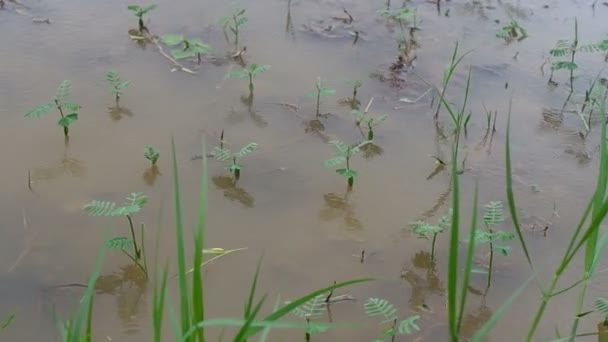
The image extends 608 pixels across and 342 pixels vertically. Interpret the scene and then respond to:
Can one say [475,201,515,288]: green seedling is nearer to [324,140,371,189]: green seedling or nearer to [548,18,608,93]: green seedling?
[324,140,371,189]: green seedling

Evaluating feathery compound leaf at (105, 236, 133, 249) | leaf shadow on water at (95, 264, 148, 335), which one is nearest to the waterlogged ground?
leaf shadow on water at (95, 264, 148, 335)

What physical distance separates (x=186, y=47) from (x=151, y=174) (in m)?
0.97

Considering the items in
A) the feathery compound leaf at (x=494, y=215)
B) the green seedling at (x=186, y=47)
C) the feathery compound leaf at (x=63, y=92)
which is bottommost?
the feathery compound leaf at (x=494, y=215)

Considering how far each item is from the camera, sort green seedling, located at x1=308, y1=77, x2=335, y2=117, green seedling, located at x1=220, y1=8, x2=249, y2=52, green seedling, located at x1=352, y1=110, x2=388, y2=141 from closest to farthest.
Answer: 1. green seedling, located at x1=352, y1=110, x2=388, y2=141
2. green seedling, located at x1=308, y1=77, x2=335, y2=117
3. green seedling, located at x1=220, y1=8, x2=249, y2=52

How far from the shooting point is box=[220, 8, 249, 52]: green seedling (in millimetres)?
3307

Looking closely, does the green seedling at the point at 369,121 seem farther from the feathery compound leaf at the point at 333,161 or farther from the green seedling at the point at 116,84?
the green seedling at the point at 116,84

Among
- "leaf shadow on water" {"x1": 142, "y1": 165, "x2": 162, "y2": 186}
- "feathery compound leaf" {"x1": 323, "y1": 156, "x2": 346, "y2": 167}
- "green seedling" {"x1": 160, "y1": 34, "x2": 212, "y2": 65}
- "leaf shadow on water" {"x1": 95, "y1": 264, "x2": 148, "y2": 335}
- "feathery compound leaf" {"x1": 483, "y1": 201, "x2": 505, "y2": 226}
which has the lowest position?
"leaf shadow on water" {"x1": 95, "y1": 264, "x2": 148, "y2": 335}

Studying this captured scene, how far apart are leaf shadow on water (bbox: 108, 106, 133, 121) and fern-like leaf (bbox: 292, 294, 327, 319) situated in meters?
1.24

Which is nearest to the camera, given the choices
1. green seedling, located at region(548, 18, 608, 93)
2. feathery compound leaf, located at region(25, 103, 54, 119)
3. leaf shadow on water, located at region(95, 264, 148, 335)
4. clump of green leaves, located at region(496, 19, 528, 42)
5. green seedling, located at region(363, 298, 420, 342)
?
green seedling, located at region(363, 298, 420, 342)

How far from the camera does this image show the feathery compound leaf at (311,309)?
1.80 metres

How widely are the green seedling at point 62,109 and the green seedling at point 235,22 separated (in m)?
0.92

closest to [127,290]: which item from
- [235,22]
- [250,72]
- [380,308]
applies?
[380,308]

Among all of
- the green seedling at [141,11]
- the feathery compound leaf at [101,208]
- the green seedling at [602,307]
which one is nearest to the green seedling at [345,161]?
the feathery compound leaf at [101,208]

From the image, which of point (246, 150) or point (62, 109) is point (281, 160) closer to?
point (246, 150)
